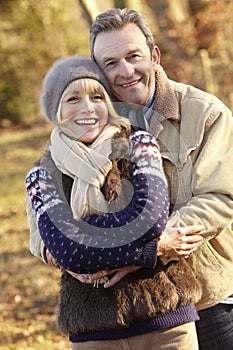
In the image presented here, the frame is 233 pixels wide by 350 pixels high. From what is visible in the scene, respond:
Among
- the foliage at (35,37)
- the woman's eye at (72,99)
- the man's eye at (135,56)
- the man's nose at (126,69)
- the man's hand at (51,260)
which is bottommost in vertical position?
the foliage at (35,37)

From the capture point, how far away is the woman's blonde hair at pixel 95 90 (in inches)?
108

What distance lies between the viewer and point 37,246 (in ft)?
9.96

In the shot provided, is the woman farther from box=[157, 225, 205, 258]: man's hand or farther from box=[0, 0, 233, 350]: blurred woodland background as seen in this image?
box=[0, 0, 233, 350]: blurred woodland background

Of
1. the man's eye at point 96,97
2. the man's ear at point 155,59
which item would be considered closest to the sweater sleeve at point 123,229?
the man's eye at point 96,97

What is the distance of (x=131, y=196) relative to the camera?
103 inches

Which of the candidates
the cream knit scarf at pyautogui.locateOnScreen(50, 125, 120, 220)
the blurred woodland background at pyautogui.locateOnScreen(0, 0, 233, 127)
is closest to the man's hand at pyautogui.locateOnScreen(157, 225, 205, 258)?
the cream knit scarf at pyautogui.locateOnScreen(50, 125, 120, 220)

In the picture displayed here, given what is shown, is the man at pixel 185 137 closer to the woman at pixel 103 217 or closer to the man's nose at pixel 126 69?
the man's nose at pixel 126 69

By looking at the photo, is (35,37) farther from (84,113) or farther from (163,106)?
(84,113)

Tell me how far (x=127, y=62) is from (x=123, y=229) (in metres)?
0.78

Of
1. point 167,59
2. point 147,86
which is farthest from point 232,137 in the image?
point 167,59

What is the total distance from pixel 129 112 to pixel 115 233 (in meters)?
0.60

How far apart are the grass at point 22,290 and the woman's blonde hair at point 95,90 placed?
3136 mm

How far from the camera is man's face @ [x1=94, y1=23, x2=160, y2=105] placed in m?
2.93

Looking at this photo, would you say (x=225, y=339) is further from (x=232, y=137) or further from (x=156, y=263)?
(x=232, y=137)
